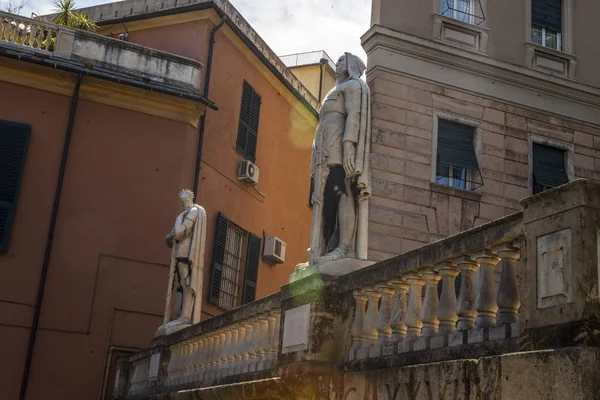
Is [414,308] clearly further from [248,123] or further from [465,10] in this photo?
[248,123]

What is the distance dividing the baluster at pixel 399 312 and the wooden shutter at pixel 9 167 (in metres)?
10.6

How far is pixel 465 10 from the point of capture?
53.3ft

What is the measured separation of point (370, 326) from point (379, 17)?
1014 centimetres

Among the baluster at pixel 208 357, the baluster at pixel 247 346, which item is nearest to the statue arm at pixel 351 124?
the baluster at pixel 247 346

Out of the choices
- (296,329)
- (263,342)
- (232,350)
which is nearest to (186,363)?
(232,350)

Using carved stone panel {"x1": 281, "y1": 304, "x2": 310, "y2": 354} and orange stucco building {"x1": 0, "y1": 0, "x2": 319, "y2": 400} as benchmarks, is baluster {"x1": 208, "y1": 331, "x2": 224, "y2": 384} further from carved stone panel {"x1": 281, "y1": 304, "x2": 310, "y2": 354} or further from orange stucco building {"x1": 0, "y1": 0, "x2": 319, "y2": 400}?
orange stucco building {"x1": 0, "y1": 0, "x2": 319, "y2": 400}

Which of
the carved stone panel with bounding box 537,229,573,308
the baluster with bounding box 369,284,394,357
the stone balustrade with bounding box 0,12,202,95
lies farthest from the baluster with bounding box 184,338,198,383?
the stone balustrade with bounding box 0,12,202,95

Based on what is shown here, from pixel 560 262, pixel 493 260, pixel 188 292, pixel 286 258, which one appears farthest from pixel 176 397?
pixel 286 258

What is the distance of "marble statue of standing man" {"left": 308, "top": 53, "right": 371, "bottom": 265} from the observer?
7395 mm

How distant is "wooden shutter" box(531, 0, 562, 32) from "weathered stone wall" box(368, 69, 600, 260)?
6.67 ft

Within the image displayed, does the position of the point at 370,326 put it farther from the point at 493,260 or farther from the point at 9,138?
the point at 9,138

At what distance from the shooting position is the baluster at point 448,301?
5.31m

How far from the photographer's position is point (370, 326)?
20.9ft

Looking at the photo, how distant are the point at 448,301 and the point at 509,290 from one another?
2.23 ft
